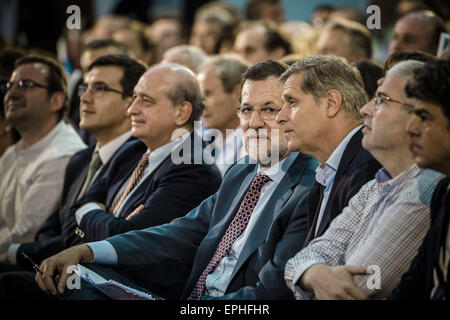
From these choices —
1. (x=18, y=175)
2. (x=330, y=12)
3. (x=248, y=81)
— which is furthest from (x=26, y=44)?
(x=248, y=81)

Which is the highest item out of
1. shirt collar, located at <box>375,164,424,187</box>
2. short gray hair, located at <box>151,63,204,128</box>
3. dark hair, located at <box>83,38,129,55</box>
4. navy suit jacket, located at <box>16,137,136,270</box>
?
dark hair, located at <box>83,38,129,55</box>

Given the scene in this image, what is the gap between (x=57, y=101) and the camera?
16.4 ft

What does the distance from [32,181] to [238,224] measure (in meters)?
1.97

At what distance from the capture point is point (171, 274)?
342 centimetres

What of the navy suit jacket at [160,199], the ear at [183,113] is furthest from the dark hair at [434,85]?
the ear at [183,113]

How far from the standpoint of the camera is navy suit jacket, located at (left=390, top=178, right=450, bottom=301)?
2.21 m

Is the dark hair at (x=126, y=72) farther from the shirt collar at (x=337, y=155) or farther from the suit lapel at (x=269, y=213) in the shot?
the shirt collar at (x=337, y=155)

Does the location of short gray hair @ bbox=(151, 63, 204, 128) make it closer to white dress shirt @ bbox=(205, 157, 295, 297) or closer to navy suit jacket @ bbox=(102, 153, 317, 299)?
navy suit jacket @ bbox=(102, 153, 317, 299)

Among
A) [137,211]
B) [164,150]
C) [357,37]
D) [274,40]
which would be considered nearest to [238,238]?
[137,211]

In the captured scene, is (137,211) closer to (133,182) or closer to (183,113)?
(133,182)

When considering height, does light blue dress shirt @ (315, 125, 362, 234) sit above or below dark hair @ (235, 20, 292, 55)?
below

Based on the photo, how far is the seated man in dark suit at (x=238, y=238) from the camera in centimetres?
290

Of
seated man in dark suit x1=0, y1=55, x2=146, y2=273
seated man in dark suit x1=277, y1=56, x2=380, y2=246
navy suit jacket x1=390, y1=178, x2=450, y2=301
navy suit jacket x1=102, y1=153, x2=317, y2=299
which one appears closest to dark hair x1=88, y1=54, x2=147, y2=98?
seated man in dark suit x1=0, y1=55, x2=146, y2=273
